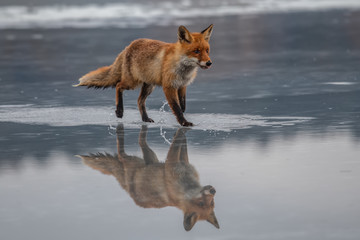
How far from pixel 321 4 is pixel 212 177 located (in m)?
31.0

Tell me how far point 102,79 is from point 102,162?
11.8ft

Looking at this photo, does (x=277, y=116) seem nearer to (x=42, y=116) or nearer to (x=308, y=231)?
(x=42, y=116)

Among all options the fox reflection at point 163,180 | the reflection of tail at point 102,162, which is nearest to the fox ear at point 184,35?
the fox reflection at point 163,180

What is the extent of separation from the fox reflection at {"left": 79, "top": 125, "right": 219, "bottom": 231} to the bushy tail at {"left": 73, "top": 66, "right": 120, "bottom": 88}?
95.6 inches

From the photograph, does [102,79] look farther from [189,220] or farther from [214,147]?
[189,220]

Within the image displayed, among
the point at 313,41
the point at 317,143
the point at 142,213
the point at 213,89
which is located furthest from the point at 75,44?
the point at 142,213

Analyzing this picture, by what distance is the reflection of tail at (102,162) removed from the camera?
7141 millimetres

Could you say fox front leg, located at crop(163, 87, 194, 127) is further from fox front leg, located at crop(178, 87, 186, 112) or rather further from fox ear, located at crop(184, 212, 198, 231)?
fox ear, located at crop(184, 212, 198, 231)

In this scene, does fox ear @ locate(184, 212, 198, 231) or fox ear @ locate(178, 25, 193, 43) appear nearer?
fox ear @ locate(184, 212, 198, 231)

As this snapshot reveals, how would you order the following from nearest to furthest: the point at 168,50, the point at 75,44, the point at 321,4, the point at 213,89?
1. the point at 168,50
2. the point at 213,89
3. the point at 75,44
4. the point at 321,4

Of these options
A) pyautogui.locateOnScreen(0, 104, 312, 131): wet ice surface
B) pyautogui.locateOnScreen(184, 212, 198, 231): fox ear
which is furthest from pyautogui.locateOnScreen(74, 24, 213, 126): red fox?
pyautogui.locateOnScreen(184, 212, 198, 231): fox ear

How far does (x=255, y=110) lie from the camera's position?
10477 millimetres

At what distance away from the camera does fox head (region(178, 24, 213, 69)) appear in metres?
9.26

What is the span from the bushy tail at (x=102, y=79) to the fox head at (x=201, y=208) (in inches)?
186
